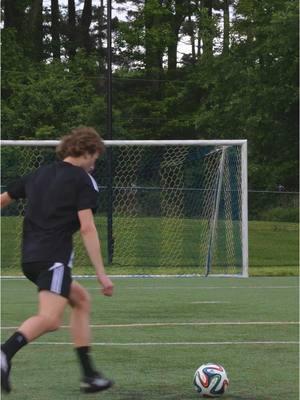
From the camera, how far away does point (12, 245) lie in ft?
70.0

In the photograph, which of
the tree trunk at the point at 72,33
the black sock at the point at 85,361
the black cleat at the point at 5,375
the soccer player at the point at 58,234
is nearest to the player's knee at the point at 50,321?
the soccer player at the point at 58,234

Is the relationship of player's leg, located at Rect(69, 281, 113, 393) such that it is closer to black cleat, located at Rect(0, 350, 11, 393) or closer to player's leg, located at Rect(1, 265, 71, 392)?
player's leg, located at Rect(1, 265, 71, 392)

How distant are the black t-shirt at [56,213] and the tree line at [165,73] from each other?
27022 millimetres

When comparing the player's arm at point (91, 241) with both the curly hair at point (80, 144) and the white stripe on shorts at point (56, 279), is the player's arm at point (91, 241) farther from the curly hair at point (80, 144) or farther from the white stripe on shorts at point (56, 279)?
the curly hair at point (80, 144)

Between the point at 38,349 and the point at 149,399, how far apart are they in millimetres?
2549

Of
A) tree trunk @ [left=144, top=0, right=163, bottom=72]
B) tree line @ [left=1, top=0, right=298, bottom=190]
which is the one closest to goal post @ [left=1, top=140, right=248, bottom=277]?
tree line @ [left=1, top=0, right=298, bottom=190]

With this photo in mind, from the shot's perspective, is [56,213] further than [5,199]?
No

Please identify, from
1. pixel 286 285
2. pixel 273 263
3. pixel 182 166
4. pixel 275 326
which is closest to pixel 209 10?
pixel 273 263

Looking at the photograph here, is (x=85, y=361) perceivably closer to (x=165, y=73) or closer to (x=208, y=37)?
(x=208, y=37)

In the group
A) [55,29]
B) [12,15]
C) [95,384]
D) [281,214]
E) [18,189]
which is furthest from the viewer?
[55,29]

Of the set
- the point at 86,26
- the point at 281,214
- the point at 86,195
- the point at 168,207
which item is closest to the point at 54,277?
the point at 86,195

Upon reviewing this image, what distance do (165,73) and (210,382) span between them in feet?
126

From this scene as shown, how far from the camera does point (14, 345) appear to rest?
629 cm

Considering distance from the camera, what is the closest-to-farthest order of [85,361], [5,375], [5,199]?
[5,375] < [85,361] < [5,199]
